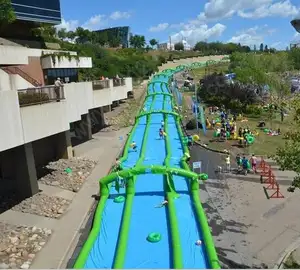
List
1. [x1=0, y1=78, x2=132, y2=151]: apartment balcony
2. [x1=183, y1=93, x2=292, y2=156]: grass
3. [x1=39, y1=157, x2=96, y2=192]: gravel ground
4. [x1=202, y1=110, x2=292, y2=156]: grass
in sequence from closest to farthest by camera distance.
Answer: [x1=0, y1=78, x2=132, y2=151]: apartment balcony → [x1=39, y1=157, x2=96, y2=192]: gravel ground → [x1=202, y1=110, x2=292, y2=156]: grass → [x1=183, y1=93, x2=292, y2=156]: grass

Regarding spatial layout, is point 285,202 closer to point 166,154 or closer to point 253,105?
point 166,154

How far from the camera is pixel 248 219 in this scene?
1468 cm

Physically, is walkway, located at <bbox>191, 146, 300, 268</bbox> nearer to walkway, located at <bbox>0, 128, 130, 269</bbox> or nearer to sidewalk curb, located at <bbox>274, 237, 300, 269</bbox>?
sidewalk curb, located at <bbox>274, 237, 300, 269</bbox>

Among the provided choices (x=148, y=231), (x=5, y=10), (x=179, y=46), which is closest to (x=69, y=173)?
(x=148, y=231)

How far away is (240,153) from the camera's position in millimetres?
24203

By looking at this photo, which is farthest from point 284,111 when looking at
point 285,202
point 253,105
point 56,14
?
point 56,14

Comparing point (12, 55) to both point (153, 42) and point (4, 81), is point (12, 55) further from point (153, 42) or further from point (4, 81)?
point (153, 42)

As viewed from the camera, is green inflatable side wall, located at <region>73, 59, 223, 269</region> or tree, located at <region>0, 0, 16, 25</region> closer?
green inflatable side wall, located at <region>73, 59, 223, 269</region>

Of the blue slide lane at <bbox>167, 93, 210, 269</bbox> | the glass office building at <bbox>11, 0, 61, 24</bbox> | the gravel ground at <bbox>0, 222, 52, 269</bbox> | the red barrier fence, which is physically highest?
the glass office building at <bbox>11, 0, 61, 24</bbox>

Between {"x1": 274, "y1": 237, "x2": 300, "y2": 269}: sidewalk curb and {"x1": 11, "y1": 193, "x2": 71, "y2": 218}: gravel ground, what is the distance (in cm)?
856

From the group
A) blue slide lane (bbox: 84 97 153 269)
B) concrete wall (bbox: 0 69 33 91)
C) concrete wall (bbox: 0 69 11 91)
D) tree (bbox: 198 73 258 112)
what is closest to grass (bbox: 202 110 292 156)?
tree (bbox: 198 73 258 112)

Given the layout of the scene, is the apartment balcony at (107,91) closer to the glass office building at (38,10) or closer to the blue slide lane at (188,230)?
the glass office building at (38,10)

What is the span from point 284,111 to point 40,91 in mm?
27208

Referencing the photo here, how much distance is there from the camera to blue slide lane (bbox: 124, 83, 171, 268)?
36.1 feet
